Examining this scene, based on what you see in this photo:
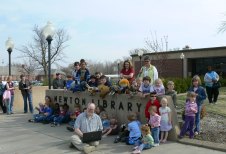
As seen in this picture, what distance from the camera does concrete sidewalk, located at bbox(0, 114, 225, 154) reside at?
7.83 m

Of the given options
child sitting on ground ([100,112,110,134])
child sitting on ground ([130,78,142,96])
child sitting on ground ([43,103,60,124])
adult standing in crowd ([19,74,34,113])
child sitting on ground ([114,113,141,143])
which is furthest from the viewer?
adult standing in crowd ([19,74,34,113])

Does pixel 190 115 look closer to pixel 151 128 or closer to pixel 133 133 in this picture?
pixel 151 128

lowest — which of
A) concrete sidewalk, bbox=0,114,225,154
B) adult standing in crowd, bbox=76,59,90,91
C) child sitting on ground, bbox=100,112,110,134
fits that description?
concrete sidewalk, bbox=0,114,225,154

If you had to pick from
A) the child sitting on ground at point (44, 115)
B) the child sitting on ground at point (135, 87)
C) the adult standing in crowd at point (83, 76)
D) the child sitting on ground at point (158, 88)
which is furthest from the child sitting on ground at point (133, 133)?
the child sitting on ground at point (44, 115)

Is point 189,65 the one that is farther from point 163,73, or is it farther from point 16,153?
point 16,153

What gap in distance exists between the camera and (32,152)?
799 centimetres

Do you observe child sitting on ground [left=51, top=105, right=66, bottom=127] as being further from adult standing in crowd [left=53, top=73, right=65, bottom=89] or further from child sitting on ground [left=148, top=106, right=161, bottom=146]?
child sitting on ground [left=148, top=106, right=161, bottom=146]

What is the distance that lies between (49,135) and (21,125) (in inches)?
96.3

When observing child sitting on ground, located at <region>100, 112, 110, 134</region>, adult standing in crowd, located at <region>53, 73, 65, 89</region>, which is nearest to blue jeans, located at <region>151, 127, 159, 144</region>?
child sitting on ground, located at <region>100, 112, 110, 134</region>

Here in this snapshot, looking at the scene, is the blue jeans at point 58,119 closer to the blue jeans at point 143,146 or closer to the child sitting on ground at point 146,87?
the child sitting on ground at point 146,87

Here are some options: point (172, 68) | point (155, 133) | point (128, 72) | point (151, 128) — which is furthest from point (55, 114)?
point (172, 68)

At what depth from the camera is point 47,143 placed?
8867 millimetres

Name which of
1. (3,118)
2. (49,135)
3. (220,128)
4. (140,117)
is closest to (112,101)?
(140,117)

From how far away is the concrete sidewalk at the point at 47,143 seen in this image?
7.83 metres
